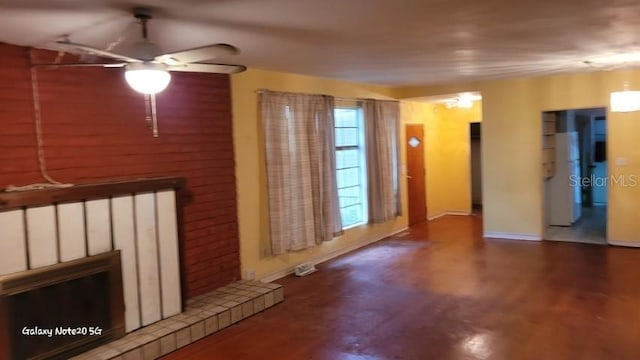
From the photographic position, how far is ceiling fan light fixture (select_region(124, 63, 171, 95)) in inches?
110

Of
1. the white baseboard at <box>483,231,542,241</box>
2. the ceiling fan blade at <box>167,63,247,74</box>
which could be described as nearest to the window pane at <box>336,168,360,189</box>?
the white baseboard at <box>483,231,542,241</box>

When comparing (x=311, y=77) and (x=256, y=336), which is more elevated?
(x=311, y=77)

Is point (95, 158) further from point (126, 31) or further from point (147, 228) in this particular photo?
point (126, 31)

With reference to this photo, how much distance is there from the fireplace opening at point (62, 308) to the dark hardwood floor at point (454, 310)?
1.93 feet

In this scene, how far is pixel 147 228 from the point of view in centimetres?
390


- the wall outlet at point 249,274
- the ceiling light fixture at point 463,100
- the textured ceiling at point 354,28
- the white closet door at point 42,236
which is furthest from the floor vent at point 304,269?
the ceiling light fixture at point 463,100

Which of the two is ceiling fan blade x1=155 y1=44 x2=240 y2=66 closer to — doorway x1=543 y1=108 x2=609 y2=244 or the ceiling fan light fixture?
the ceiling fan light fixture

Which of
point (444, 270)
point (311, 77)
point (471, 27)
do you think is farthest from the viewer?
point (311, 77)

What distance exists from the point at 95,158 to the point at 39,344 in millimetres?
1382

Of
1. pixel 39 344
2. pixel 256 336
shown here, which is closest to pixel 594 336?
pixel 256 336

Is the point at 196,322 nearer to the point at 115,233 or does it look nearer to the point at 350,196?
the point at 115,233

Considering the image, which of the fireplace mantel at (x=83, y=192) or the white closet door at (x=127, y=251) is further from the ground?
the fireplace mantel at (x=83, y=192)

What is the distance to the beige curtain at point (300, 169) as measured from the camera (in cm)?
537

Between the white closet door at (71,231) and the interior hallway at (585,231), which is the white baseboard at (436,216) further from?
the white closet door at (71,231)
